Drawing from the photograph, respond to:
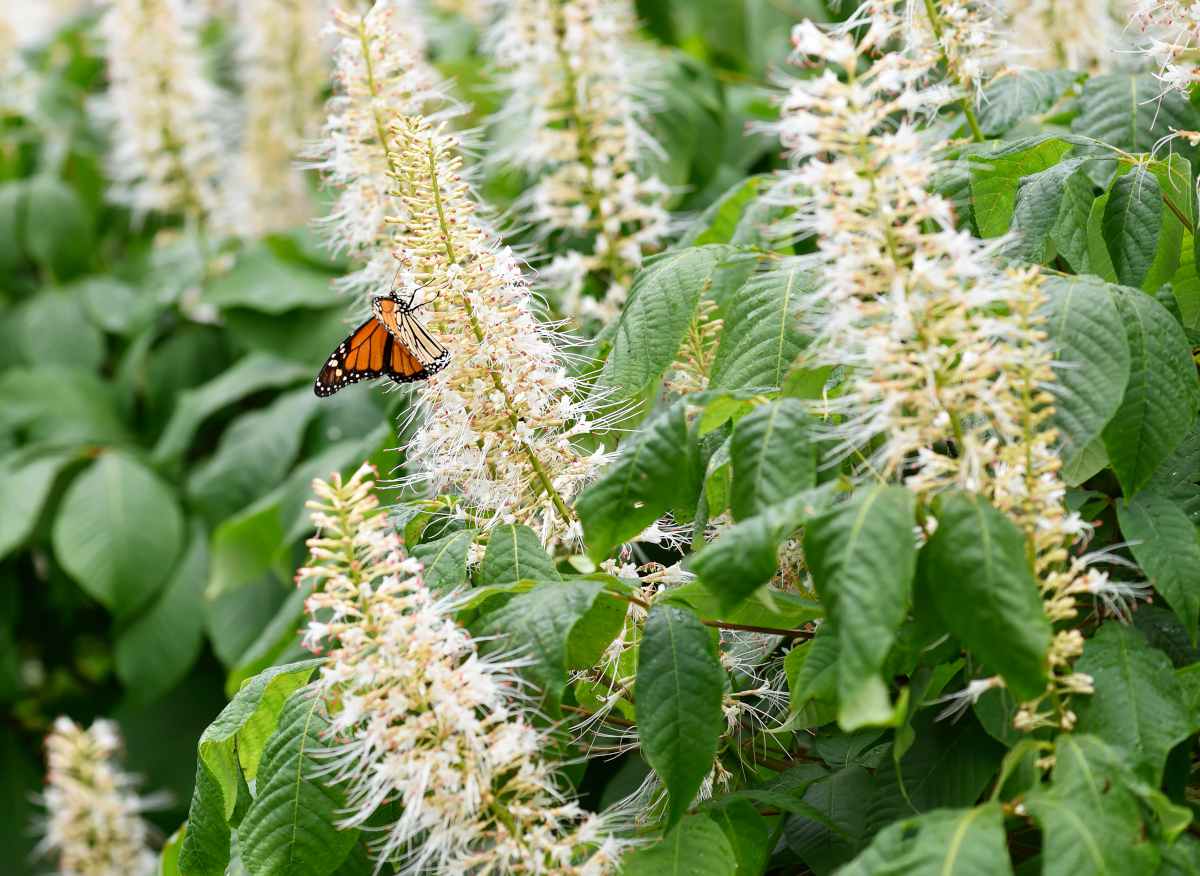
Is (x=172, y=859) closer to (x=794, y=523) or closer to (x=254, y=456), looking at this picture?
(x=794, y=523)

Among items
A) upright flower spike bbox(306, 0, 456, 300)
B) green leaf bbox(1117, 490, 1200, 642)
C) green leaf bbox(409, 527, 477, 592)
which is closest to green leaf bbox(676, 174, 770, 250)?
upright flower spike bbox(306, 0, 456, 300)

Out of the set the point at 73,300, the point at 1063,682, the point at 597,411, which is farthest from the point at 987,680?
the point at 73,300

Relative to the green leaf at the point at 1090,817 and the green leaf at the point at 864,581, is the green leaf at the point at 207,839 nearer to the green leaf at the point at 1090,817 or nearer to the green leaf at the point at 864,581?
the green leaf at the point at 864,581

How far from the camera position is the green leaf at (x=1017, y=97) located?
2.01 metres

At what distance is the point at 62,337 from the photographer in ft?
14.3

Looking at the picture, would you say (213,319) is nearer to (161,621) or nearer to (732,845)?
(161,621)

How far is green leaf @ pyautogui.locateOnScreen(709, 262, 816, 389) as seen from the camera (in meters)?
1.57

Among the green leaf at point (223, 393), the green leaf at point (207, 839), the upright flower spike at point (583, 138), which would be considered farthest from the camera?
the green leaf at point (223, 393)

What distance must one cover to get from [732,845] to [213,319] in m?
3.21

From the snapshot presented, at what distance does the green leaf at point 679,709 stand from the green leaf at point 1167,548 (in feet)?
1.47

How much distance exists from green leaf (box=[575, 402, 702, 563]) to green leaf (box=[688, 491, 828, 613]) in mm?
145

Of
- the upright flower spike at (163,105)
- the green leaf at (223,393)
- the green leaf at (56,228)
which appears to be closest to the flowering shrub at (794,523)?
the green leaf at (223,393)

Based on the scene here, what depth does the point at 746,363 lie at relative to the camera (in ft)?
5.21

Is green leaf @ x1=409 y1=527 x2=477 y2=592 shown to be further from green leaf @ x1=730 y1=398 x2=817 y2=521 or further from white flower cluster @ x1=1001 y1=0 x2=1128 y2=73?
white flower cluster @ x1=1001 y1=0 x2=1128 y2=73
